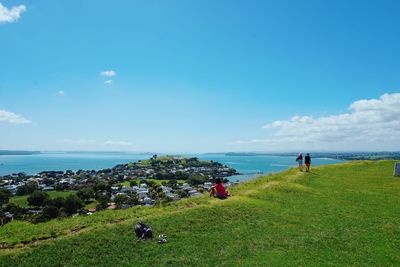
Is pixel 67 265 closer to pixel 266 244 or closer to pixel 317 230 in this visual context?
pixel 266 244

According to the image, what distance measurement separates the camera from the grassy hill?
10719 mm

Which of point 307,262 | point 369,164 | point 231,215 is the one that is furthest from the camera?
point 369,164

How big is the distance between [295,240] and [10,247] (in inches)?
429

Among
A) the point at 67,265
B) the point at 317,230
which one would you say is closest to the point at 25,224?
the point at 67,265

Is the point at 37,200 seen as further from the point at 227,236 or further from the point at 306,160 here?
the point at 227,236

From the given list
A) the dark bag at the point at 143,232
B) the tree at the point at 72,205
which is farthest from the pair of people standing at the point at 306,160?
the tree at the point at 72,205

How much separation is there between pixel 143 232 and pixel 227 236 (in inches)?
136

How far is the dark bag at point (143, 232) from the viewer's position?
1219 cm

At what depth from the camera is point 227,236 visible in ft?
42.1

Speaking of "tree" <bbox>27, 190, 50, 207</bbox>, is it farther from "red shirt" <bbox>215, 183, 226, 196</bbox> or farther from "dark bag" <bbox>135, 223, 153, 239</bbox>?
"dark bag" <bbox>135, 223, 153, 239</bbox>

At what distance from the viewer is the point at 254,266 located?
34.1 ft

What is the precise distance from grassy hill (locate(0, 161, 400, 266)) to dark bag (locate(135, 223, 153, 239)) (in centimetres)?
36

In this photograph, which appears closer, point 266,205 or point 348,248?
point 348,248

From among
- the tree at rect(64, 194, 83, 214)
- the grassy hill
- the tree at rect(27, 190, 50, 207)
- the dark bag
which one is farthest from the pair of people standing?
the tree at rect(27, 190, 50, 207)
